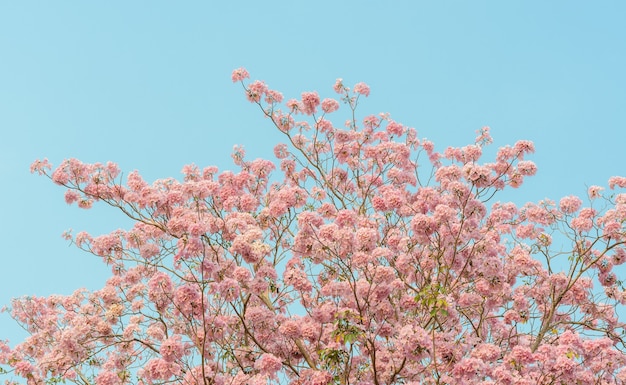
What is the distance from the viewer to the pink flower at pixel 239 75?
1255cm

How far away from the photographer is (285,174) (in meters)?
13.1

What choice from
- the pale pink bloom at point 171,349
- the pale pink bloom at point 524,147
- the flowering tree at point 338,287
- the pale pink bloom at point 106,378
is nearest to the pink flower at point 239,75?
the flowering tree at point 338,287

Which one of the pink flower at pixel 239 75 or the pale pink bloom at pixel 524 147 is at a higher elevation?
the pink flower at pixel 239 75

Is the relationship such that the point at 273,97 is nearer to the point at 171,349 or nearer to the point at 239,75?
the point at 239,75

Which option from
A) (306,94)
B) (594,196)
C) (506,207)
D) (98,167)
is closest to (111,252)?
(98,167)

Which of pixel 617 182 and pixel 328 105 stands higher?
pixel 328 105

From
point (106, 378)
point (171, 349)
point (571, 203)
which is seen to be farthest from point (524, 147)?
point (106, 378)

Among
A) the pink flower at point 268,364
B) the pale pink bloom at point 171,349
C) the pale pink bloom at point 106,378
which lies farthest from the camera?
the pale pink bloom at point 106,378

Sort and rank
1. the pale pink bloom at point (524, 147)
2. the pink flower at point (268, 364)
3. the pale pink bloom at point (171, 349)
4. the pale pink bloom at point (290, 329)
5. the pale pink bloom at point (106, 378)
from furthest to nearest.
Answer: the pale pink bloom at point (524, 147) → the pale pink bloom at point (290, 329) → the pale pink bloom at point (106, 378) → the pink flower at point (268, 364) → the pale pink bloom at point (171, 349)

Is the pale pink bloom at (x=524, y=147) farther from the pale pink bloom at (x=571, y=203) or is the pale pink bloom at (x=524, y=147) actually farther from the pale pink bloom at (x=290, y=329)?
the pale pink bloom at (x=290, y=329)

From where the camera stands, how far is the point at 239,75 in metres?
12.6

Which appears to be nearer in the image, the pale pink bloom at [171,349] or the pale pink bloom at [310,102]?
the pale pink bloom at [171,349]

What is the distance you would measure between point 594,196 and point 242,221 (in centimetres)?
548

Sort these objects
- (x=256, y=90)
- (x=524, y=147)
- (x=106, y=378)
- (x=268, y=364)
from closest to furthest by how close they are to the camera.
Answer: (x=268, y=364)
(x=106, y=378)
(x=524, y=147)
(x=256, y=90)
